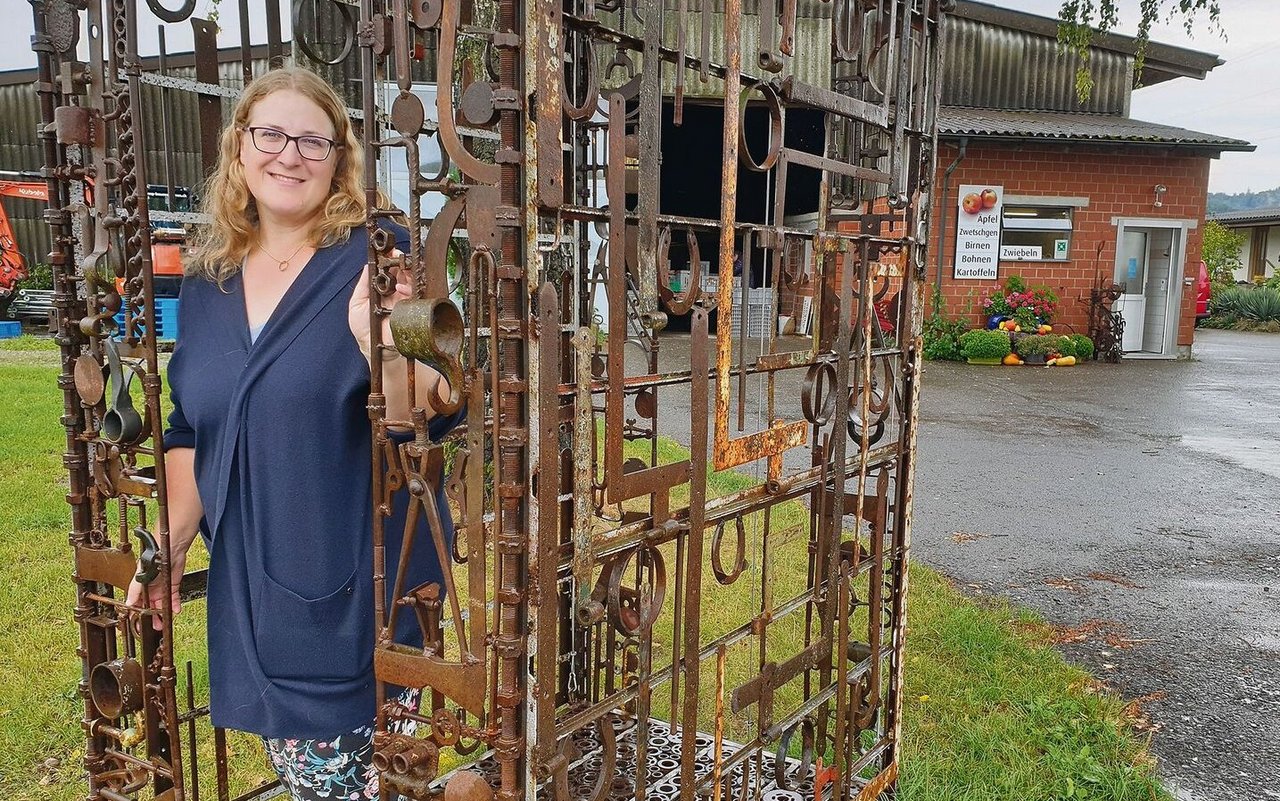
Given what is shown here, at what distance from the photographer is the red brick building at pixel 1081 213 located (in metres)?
14.4

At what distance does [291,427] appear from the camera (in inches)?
67.6

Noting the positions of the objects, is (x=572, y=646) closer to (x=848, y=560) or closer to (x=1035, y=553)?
(x=848, y=560)

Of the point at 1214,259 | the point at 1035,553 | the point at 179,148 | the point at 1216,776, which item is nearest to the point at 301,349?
the point at 1216,776

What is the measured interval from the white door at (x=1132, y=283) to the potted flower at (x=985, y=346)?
223cm

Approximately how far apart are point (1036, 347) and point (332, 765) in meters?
14.2

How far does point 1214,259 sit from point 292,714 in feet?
112

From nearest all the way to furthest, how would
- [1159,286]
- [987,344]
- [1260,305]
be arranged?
1. [987,344]
2. [1159,286]
3. [1260,305]

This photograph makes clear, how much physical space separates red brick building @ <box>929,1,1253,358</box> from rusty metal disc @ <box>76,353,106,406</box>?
534 inches

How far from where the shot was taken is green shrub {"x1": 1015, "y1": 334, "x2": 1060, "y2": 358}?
14.3 meters

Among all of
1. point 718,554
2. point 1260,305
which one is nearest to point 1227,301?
point 1260,305

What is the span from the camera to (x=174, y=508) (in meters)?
1.99

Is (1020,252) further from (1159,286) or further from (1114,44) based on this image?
(1114,44)

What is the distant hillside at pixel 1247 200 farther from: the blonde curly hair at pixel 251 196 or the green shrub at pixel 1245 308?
the blonde curly hair at pixel 251 196

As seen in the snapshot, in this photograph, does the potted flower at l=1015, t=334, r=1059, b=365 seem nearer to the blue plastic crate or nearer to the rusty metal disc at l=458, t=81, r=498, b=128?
the blue plastic crate
